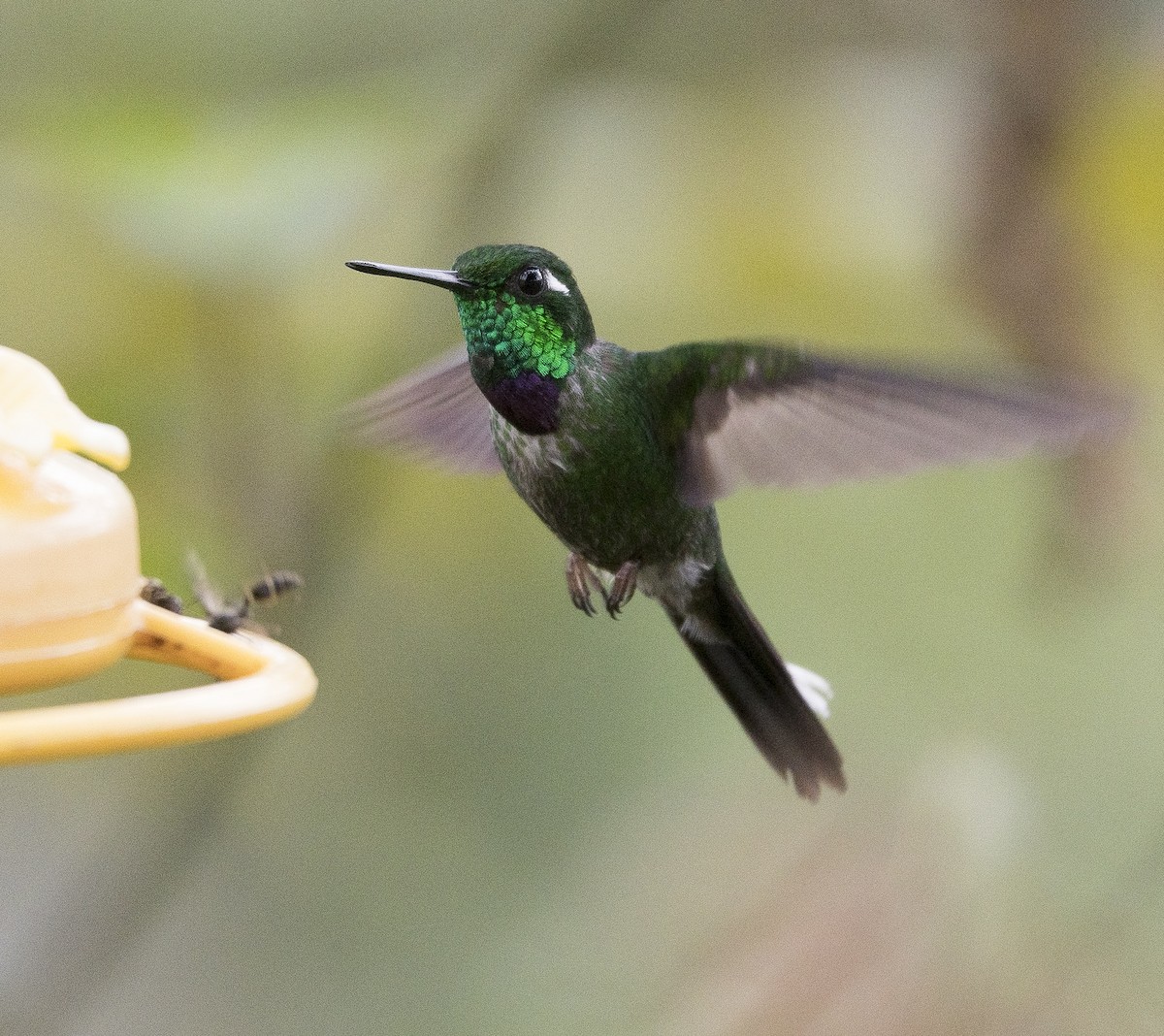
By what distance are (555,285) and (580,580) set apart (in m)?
0.68

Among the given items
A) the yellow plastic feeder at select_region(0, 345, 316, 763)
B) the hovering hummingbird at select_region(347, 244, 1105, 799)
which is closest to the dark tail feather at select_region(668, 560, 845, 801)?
the hovering hummingbird at select_region(347, 244, 1105, 799)

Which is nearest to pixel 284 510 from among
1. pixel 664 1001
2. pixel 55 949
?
pixel 55 949

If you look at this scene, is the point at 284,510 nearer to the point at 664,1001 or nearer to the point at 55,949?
the point at 55,949

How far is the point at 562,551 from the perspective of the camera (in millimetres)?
5871

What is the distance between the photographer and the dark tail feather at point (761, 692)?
11.2 feet

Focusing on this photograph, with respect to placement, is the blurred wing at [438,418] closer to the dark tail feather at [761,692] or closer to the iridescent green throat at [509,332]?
the iridescent green throat at [509,332]

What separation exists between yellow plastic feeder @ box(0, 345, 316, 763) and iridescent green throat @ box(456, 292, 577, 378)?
73 centimetres

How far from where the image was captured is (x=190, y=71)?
15.4 feet

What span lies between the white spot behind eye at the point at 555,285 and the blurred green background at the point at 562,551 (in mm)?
398

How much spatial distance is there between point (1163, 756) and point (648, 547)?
3.44 metres

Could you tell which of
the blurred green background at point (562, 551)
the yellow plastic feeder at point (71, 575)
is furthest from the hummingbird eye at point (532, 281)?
the yellow plastic feeder at point (71, 575)

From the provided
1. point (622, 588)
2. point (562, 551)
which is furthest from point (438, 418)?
point (562, 551)

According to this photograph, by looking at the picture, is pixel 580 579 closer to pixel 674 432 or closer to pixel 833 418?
pixel 674 432

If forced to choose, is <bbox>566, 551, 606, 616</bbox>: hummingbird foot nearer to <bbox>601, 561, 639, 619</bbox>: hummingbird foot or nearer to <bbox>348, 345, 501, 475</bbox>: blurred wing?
<bbox>601, 561, 639, 619</bbox>: hummingbird foot
